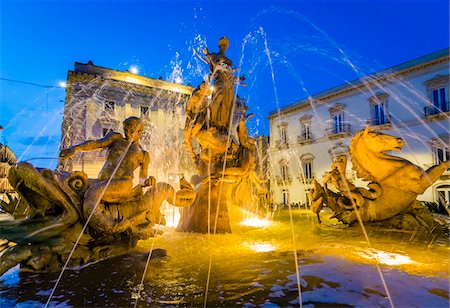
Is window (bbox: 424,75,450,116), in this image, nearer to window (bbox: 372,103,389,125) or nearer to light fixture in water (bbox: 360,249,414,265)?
window (bbox: 372,103,389,125)

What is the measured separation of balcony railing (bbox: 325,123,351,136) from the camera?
25.9 meters

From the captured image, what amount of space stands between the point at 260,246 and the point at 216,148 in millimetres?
2564

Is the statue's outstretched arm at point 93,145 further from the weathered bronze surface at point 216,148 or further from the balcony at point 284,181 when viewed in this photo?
the balcony at point 284,181

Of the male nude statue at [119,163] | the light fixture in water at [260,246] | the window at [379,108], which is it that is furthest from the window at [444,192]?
the male nude statue at [119,163]

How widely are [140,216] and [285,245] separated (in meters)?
2.55

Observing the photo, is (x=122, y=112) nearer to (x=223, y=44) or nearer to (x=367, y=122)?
(x=223, y=44)

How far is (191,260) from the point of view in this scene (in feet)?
12.5

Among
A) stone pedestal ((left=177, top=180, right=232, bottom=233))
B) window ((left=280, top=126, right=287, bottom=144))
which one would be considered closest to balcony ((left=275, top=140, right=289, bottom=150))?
window ((left=280, top=126, right=287, bottom=144))

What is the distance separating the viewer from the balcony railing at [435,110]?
20.0m

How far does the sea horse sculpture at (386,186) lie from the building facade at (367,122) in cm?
1124

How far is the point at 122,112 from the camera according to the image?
25594mm

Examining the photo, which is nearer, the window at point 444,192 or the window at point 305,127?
the window at point 444,192

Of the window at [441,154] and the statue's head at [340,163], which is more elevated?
the window at [441,154]

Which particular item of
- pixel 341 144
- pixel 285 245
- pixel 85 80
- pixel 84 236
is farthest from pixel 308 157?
pixel 84 236
